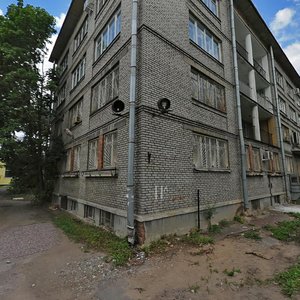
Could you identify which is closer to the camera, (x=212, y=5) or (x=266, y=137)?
(x=212, y=5)

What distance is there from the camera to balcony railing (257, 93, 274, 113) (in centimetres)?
1427

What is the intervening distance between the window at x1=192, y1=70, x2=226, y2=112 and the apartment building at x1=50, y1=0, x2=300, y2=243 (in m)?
0.05

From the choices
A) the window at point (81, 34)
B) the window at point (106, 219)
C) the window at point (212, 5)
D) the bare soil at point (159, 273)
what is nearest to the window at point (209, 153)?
the bare soil at point (159, 273)

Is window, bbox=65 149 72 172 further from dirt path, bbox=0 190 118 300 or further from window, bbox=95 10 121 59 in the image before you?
window, bbox=95 10 121 59

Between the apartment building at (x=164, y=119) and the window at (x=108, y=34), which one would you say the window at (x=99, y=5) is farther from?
the window at (x=108, y=34)

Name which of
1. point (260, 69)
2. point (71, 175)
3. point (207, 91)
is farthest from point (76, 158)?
point (260, 69)

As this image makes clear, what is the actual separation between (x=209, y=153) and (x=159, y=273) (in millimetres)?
5477

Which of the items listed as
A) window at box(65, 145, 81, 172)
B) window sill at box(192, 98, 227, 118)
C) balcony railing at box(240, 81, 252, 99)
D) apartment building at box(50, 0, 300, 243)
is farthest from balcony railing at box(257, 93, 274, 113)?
window at box(65, 145, 81, 172)

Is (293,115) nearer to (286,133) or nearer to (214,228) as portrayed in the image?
(286,133)

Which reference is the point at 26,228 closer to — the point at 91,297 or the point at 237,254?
the point at 91,297

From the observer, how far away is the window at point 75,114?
1158 cm

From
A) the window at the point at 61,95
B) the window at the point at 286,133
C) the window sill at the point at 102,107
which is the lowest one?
the window sill at the point at 102,107

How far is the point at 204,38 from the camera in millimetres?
9969

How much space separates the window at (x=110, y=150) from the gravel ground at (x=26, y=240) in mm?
2989
